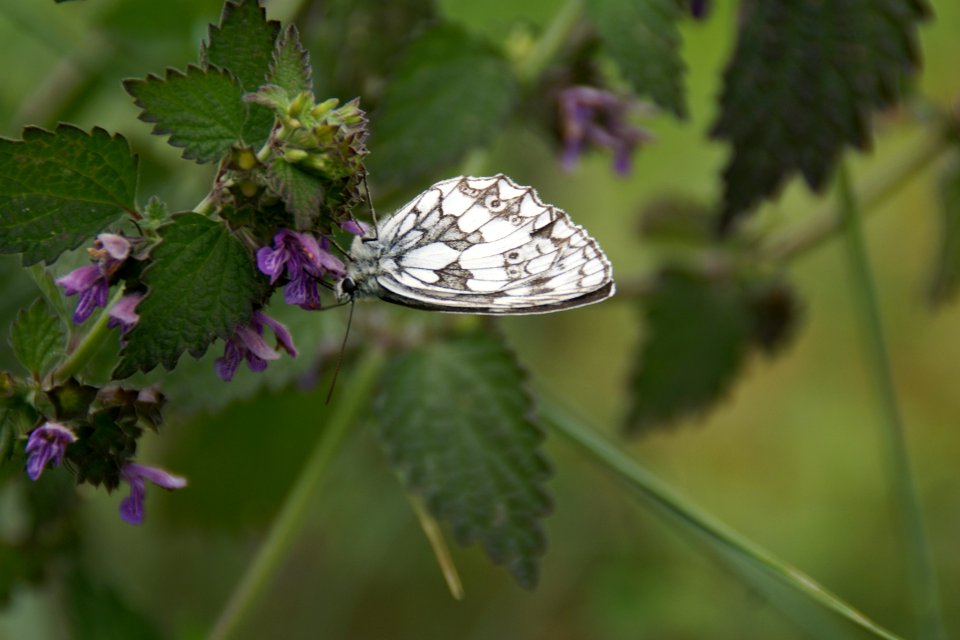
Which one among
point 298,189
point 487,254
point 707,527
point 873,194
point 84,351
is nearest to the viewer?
point 298,189

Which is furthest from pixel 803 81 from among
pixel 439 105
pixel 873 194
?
pixel 873 194

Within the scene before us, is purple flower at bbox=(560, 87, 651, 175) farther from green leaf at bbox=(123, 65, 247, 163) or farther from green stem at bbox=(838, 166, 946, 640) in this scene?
green leaf at bbox=(123, 65, 247, 163)

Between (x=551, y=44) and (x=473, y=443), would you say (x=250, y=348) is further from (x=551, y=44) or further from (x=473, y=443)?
(x=551, y=44)

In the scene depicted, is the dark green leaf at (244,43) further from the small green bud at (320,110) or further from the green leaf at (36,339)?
the green leaf at (36,339)

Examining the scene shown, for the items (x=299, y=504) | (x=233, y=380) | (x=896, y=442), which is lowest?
(x=299, y=504)

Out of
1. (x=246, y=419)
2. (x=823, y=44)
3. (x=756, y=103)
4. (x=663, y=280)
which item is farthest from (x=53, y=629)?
(x=823, y=44)

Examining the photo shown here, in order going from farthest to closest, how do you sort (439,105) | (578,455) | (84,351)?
1. (578,455)
2. (439,105)
3. (84,351)
